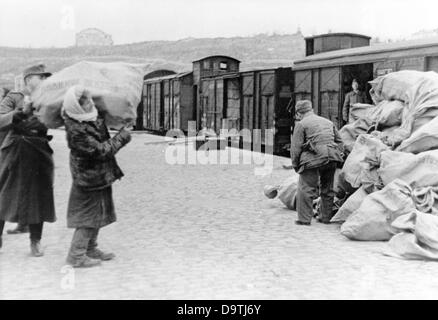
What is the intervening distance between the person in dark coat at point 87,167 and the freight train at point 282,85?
9122 millimetres

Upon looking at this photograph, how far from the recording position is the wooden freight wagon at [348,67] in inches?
508

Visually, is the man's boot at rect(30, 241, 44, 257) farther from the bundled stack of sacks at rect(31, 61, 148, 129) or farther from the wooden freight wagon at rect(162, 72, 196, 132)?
the wooden freight wagon at rect(162, 72, 196, 132)

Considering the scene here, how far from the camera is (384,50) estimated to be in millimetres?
13992

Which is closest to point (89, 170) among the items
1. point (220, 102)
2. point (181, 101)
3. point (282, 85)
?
point (282, 85)

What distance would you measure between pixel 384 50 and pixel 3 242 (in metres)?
10.4

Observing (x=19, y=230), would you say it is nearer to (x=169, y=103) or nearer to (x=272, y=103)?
(x=272, y=103)

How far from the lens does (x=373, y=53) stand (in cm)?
1452

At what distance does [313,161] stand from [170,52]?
225 feet

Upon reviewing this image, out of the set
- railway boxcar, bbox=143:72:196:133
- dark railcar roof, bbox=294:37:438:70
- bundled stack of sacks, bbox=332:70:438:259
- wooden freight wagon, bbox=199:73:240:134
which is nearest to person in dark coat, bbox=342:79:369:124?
dark railcar roof, bbox=294:37:438:70

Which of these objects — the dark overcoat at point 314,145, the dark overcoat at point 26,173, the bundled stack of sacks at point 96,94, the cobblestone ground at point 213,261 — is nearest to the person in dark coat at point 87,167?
the bundled stack of sacks at point 96,94

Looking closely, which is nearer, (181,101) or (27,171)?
(27,171)

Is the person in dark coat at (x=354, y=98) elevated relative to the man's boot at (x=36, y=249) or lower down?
elevated

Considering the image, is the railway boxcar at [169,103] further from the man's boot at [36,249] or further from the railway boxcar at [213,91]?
the man's boot at [36,249]

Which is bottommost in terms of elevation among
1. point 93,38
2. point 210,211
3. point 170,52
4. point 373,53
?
point 210,211
